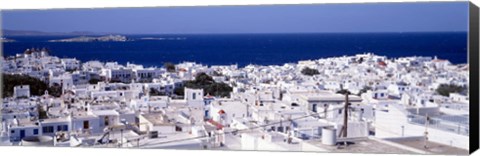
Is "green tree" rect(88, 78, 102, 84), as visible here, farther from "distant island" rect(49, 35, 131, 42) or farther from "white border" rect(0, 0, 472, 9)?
"white border" rect(0, 0, 472, 9)

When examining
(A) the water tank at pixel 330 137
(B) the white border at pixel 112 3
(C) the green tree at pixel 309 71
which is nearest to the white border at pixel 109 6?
(B) the white border at pixel 112 3

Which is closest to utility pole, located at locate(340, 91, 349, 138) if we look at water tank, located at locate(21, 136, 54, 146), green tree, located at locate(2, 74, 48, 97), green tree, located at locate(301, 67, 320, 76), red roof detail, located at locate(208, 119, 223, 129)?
green tree, located at locate(301, 67, 320, 76)

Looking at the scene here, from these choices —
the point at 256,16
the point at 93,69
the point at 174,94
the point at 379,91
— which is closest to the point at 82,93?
the point at 93,69

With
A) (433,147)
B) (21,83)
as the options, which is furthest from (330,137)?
(21,83)

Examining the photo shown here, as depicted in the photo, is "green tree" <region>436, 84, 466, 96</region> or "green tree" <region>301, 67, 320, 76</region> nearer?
"green tree" <region>436, 84, 466, 96</region>

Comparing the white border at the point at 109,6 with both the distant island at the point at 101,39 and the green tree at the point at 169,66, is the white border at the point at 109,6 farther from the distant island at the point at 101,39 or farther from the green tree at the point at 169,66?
the green tree at the point at 169,66

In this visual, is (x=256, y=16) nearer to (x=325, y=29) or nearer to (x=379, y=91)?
(x=325, y=29)
